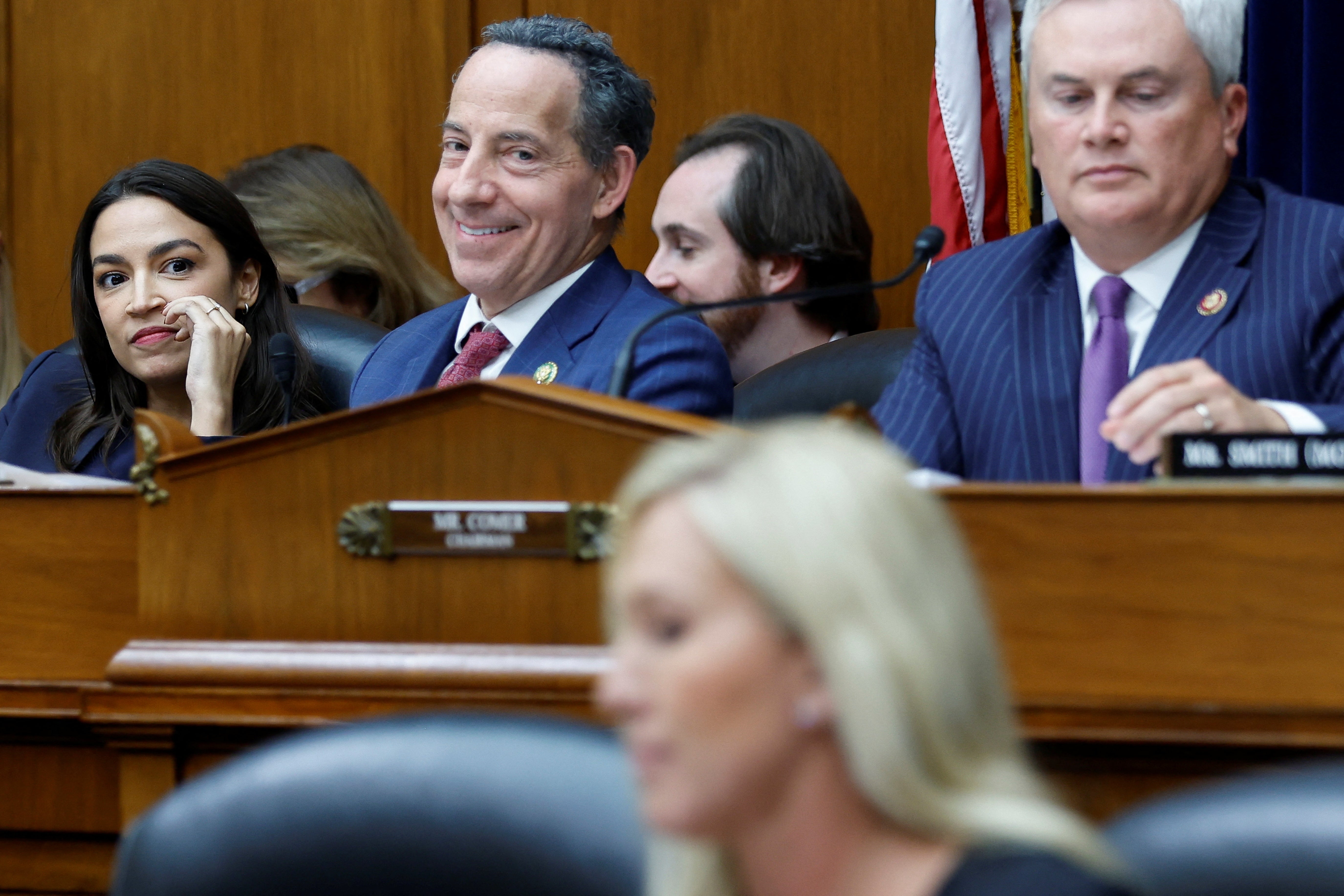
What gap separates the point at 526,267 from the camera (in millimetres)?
2594

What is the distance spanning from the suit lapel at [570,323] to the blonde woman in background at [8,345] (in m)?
1.16

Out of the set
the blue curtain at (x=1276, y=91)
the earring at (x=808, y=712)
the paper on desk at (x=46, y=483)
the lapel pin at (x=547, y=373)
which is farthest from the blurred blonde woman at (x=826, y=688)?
the blue curtain at (x=1276, y=91)

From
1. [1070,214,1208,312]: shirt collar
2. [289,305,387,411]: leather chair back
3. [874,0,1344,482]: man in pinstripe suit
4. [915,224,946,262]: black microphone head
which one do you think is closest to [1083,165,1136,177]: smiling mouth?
[874,0,1344,482]: man in pinstripe suit

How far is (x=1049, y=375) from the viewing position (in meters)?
2.03

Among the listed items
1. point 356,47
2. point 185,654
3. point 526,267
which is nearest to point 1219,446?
point 185,654

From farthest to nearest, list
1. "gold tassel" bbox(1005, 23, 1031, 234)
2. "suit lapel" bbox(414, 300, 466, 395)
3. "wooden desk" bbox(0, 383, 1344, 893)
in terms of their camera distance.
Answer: "gold tassel" bbox(1005, 23, 1031, 234) → "suit lapel" bbox(414, 300, 466, 395) → "wooden desk" bbox(0, 383, 1344, 893)

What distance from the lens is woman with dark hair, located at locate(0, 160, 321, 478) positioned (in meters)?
2.72

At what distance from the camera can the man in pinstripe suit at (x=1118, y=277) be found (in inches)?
76.9

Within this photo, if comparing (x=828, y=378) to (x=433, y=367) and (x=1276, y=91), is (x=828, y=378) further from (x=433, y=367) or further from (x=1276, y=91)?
(x=1276, y=91)

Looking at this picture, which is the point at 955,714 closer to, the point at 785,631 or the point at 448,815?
the point at 785,631

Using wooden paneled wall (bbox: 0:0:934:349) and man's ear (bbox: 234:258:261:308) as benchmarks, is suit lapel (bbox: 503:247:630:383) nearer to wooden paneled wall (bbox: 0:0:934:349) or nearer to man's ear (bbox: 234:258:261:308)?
man's ear (bbox: 234:258:261:308)

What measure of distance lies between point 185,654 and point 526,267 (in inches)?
46.3

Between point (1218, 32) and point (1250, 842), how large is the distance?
1476mm

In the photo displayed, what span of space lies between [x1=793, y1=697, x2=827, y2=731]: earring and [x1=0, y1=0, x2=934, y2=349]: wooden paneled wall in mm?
3239
